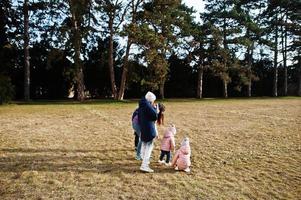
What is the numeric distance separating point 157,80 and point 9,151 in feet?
85.4

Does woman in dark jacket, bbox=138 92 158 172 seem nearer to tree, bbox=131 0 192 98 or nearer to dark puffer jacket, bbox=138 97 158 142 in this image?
dark puffer jacket, bbox=138 97 158 142

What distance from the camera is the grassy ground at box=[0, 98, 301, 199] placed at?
707 centimetres

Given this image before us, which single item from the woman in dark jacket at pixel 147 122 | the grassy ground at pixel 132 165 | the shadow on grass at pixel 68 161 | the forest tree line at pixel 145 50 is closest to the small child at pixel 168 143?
the grassy ground at pixel 132 165

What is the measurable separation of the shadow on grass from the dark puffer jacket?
2.98ft

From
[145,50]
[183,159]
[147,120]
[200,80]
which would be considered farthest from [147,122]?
[200,80]

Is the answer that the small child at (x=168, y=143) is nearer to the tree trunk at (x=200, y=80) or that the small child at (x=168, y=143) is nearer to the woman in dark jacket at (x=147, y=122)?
the woman in dark jacket at (x=147, y=122)

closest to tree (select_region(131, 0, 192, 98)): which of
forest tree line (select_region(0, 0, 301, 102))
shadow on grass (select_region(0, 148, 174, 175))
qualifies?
forest tree line (select_region(0, 0, 301, 102))

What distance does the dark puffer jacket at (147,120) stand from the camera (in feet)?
27.0

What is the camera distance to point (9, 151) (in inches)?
407

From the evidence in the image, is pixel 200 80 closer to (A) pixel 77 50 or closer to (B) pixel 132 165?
(A) pixel 77 50

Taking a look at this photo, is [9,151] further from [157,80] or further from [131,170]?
[157,80]

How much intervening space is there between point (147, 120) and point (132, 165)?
1461 mm

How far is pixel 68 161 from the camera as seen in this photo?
30.6 ft

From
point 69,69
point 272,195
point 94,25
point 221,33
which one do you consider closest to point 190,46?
point 221,33
